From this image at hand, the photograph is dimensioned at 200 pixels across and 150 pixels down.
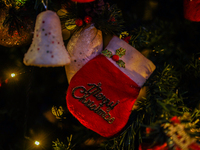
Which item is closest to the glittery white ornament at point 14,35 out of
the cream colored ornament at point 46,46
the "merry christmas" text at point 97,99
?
the cream colored ornament at point 46,46

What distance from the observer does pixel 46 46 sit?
416 mm

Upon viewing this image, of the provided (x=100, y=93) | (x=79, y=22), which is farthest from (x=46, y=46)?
(x=100, y=93)

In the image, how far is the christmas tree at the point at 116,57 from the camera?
0.46m

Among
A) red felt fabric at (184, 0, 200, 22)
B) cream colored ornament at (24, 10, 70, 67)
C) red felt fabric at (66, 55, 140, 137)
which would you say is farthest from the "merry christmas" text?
red felt fabric at (184, 0, 200, 22)

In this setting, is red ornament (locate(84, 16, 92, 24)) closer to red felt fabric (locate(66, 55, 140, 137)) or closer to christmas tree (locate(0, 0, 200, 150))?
christmas tree (locate(0, 0, 200, 150))

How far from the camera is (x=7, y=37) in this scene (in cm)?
53

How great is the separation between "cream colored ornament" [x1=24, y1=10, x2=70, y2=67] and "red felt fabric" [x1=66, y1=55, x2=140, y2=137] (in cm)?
17

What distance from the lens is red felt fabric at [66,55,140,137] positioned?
1.90 ft

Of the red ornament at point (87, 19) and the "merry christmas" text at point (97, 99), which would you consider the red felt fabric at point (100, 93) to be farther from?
the red ornament at point (87, 19)

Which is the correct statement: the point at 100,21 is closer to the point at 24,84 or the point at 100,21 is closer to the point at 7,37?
the point at 7,37

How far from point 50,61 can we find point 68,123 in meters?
0.48

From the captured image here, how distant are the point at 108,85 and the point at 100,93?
0.05 m

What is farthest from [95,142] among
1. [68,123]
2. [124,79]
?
[124,79]

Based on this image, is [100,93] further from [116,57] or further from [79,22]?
[79,22]
